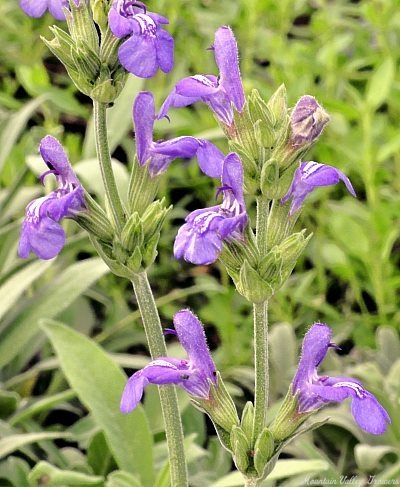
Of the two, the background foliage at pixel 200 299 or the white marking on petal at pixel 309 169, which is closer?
the white marking on petal at pixel 309 169

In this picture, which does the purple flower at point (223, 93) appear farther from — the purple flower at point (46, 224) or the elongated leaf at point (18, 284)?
the elongated leaf at point (18, 284)

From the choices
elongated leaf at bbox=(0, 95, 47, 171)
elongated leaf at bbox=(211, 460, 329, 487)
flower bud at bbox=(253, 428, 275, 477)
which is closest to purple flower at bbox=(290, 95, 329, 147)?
flower bud at bbox=(253, 428, 275, 477)

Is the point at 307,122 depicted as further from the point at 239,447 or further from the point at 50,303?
the point at 50,303

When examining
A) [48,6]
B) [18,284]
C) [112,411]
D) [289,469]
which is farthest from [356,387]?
[18,284]

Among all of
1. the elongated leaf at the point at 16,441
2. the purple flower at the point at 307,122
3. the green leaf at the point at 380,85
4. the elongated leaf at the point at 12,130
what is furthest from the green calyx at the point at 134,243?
the elongated leaf at the point at 12,130

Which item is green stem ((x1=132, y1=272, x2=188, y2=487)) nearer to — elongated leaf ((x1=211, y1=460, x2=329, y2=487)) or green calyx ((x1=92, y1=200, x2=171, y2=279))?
green calyx ((x1=92, y1=200, x2=171, y2=279))

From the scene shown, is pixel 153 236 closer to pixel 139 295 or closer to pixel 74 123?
pixel 139 295
